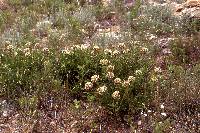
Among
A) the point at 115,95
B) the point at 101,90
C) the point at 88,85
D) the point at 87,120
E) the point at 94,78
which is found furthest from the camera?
the point at 94,78

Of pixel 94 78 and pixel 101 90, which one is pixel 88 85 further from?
pixel 101 90

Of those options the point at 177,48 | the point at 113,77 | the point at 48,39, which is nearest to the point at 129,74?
the point at 113,77

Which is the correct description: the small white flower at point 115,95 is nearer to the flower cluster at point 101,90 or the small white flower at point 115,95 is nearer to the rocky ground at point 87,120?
the flower cluster at point 101,90

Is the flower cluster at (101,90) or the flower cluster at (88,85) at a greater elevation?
the flower cluster at (101,90)

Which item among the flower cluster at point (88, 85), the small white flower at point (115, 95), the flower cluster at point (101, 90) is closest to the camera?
the small white flower at point (115, 95)

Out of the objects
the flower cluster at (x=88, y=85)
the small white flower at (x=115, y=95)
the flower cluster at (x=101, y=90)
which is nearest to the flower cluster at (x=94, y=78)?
the flower cluster at (x=88, y=85)

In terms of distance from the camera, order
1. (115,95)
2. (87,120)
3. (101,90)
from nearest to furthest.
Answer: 1. (115,95)
2. (101,90)
3. (87,120)

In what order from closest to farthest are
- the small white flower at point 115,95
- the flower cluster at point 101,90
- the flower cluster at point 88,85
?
the small white flower at point 115,95
the flower cluster at point 101,90
the flower cluster at point 88,85

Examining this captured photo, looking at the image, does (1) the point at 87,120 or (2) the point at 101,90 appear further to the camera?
(1) the point at 87,120

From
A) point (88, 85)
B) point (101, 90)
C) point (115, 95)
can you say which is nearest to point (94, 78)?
point (88, 85)

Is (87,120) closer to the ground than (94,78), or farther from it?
closer to the ground

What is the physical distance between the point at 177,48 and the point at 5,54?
10.2 ft

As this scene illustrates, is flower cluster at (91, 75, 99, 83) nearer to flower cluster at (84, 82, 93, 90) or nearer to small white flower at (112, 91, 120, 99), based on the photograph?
flower cluster at (84, 82, 93, 90)

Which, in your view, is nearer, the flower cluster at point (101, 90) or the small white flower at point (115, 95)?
the small white flower at point (115, 95)
